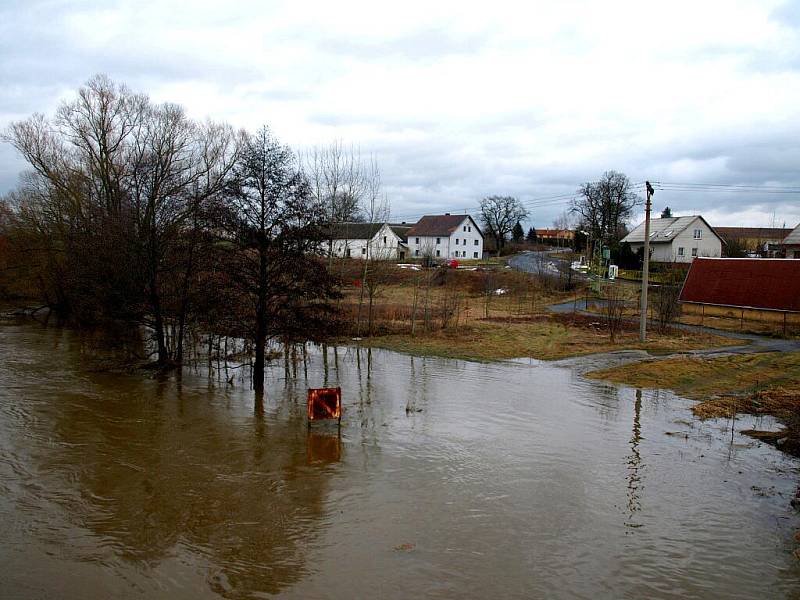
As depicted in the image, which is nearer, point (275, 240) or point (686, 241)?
point (275, 240)

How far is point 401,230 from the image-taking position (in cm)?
8438

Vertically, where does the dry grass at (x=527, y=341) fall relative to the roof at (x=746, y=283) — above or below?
below

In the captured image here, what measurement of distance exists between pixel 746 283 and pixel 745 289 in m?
0.37

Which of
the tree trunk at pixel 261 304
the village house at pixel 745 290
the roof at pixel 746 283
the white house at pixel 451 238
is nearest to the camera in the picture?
the tree trunk at pixel 261 304

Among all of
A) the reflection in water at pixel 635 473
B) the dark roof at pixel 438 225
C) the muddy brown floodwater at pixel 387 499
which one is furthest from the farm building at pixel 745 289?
the dark roof at pixel 438 225

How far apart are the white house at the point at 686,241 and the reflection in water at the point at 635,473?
43.5 metres

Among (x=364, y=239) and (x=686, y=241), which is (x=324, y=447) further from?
(x=686, y=241)

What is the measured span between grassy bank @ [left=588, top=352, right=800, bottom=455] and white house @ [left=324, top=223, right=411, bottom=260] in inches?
454

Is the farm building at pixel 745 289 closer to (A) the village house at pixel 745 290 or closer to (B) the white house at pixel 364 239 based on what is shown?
(A) the village house at pixel 745 290

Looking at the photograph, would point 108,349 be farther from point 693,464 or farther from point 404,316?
point 693,464

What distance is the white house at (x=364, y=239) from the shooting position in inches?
1168

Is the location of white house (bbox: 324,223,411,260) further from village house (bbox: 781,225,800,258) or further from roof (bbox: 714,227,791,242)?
roof (bbox: 714,227,791,242)

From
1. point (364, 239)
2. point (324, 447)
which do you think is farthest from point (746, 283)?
Answer: point (324, 447)

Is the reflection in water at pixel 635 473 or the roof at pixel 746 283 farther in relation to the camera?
the roof at pixel 746 283
